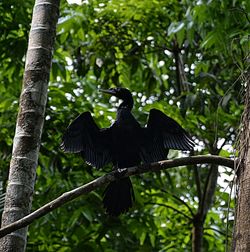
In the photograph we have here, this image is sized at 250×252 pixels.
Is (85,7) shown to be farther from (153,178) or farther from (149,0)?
(153,178)

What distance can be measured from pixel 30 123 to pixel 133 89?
3602 mm

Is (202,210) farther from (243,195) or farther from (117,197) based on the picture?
(243,195)

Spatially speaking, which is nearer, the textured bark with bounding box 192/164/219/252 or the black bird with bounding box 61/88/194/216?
the black bird with bounding box 61/88/194/216

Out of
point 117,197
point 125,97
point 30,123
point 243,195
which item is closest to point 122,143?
point 117,197

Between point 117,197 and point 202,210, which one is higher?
point 202,210

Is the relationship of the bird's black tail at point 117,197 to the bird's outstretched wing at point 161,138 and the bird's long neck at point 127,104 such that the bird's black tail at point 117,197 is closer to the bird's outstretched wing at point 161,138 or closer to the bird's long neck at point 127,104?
the bird's outstretched wing at point 161,138

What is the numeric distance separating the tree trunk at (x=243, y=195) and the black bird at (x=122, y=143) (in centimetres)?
78

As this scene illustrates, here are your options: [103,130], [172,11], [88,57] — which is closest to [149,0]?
[172,11]

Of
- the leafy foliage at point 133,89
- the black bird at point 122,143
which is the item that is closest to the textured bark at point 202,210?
the leafy foliage at point 133,89

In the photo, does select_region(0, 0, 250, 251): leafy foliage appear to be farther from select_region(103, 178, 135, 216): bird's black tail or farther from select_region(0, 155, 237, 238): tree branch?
select_region(0, 155, 237, 238): tree branch

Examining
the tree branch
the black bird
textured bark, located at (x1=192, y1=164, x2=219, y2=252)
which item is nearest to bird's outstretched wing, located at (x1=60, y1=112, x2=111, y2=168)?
the black bird

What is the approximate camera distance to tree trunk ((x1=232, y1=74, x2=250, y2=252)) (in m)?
2.45

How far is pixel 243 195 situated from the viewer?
260cm

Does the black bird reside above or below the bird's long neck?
below
